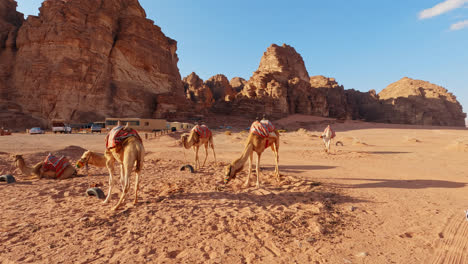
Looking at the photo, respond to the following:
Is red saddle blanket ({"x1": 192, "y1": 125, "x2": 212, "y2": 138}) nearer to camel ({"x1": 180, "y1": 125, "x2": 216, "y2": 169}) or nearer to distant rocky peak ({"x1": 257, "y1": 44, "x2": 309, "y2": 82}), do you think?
camel ({"x1": 180, "y1": 125, "x2": 216, "y2": 169})

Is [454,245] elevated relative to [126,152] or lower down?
lower down

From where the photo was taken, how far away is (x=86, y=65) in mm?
44469

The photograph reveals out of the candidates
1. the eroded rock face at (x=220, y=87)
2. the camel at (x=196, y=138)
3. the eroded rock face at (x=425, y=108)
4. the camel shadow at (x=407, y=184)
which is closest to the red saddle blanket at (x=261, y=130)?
the camel shadow at (x=407, y=184)

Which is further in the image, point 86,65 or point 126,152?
point 86,65

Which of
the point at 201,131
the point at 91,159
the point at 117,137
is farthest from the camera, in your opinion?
the point at 201,131

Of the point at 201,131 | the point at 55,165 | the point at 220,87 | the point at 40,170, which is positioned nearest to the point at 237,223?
the point at 201,131

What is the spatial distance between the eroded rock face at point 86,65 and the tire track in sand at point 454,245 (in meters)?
51.7

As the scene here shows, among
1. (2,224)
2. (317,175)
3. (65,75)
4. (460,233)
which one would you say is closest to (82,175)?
(2,224)

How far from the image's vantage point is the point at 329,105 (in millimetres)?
81188

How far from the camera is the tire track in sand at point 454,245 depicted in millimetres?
3355

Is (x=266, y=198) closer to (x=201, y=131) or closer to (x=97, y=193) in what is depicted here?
(x=97, y=193)

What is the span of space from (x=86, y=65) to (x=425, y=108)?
108m

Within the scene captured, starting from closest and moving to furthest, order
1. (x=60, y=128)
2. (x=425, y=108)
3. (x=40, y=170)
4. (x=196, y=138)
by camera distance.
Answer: (x=40, y=170) < (x=196, y=138) < (x=60, y=128) < (x=425, y=108)

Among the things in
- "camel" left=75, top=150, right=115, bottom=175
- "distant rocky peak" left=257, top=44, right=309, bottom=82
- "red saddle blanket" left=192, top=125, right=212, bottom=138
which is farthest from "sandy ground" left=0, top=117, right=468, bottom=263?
"distant rocky peak" left=257, top=44, right=309, bottom=82
